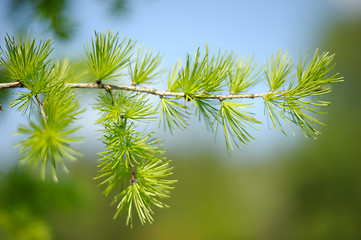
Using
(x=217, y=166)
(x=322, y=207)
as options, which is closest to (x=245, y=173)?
(x=217, y=166)

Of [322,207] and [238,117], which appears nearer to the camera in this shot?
[238,117]

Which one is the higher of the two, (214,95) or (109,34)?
(109,34)

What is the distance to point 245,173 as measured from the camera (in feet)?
46.7

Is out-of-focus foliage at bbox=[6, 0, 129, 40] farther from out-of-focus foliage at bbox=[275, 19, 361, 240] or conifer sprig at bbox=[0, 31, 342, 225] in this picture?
out-of-focus foliage at bbox=[275, 19, 361, 240]

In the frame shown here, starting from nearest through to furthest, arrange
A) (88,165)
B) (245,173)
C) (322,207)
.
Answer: (322,207), (88,165), (245,173)

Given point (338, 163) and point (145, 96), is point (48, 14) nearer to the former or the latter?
point (145, 96)

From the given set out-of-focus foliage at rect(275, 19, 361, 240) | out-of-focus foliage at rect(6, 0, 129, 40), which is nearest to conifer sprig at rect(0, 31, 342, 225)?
out-of-focus foliage at rect(6, 0, 129, 40)

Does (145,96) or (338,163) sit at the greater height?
(145,96)

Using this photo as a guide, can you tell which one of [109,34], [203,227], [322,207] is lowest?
[203,227]

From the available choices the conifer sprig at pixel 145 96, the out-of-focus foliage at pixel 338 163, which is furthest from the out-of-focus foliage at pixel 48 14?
the out-of-focus foliage at pixel 338 163

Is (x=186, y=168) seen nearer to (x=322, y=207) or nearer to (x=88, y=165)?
(x=88, y=165)

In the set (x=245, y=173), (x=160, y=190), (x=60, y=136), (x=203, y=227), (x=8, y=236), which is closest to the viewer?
(x=60, y=136)

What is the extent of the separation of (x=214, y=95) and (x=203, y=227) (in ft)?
36.8

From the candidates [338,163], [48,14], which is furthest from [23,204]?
[338,163]
